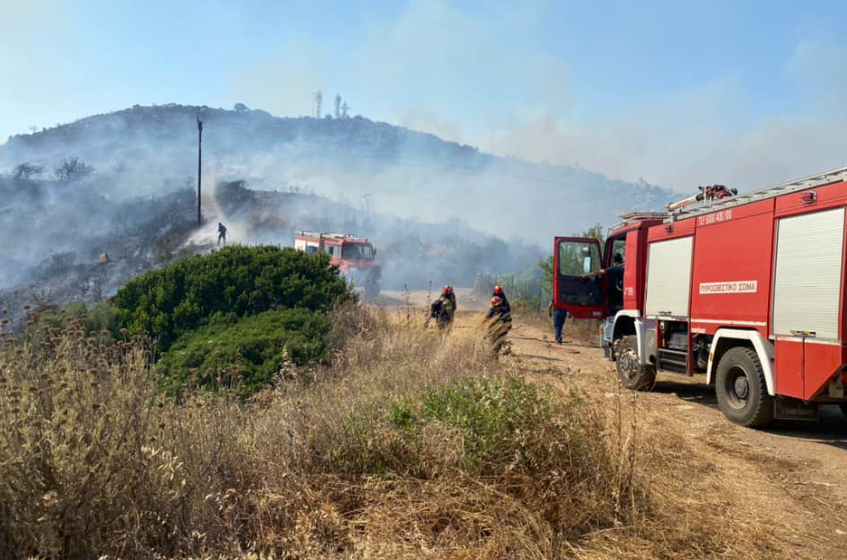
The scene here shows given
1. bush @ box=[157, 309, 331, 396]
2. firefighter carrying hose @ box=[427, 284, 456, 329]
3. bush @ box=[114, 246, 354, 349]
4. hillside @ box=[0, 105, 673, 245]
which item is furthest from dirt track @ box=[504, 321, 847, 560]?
hillside @ box=[0, 105, 673, 245]

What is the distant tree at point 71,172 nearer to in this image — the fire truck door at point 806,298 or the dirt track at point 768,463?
the dirt track at point 768,463

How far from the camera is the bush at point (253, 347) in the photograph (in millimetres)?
8586

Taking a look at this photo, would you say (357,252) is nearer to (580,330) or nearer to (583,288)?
(580,330)

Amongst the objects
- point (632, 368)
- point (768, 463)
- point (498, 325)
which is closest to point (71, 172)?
point (498, 325)

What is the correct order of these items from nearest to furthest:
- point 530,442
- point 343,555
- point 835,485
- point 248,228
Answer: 1. point 343,555
2. point 530,442
3. point 835,485
4. point 248,228

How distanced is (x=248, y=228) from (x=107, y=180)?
21308 millimetres

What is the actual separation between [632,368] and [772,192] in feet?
13.2

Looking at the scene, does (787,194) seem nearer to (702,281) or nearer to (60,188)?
(702,281)

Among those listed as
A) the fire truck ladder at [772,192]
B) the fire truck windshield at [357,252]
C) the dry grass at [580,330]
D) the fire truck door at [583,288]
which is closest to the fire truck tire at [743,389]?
the fire truck ladder at [772,192]

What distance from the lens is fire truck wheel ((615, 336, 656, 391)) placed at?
10.1 meters

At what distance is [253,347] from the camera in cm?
924

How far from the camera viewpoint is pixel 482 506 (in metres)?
3.73

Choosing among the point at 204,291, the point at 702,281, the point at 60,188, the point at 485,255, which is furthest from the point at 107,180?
the point at 702,281

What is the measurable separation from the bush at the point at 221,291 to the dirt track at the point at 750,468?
5097 millimetres
